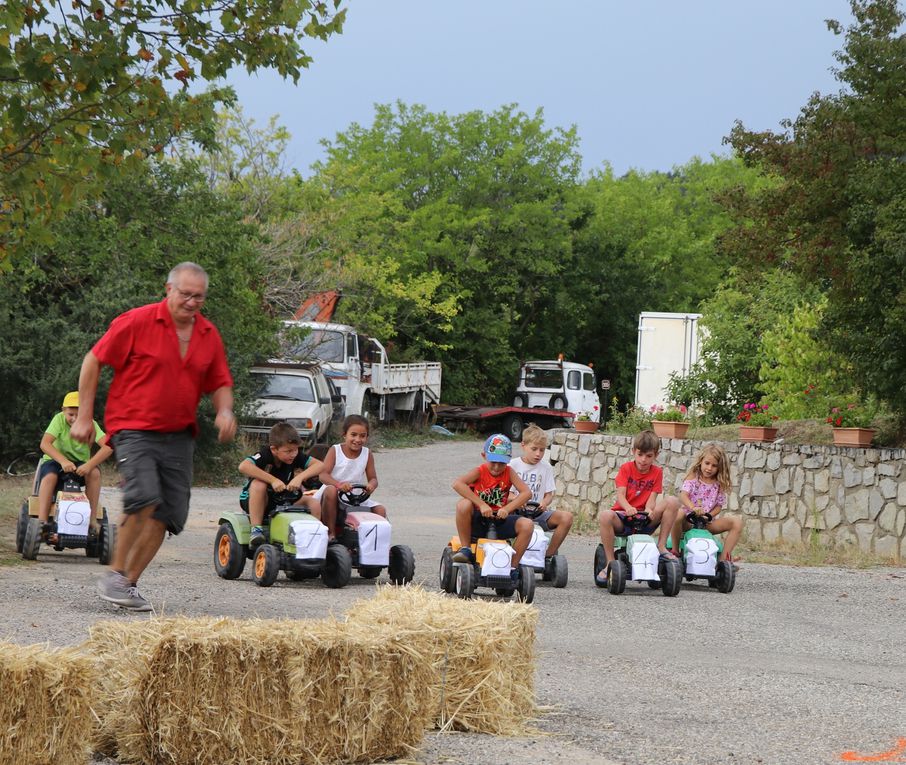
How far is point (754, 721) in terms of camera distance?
6.40 meters

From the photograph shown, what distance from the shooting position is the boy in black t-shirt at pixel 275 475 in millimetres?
10836

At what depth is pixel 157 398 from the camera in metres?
7.82

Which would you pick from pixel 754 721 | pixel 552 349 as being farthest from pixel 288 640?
pixel 552 349

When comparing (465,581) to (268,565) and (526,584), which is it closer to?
(526,584)

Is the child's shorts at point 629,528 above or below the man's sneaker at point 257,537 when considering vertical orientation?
above

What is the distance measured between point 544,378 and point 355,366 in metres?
12.2

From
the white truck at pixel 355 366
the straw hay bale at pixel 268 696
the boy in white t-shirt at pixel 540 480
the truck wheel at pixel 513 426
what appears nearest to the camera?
the straw hay bale at pixel 268 696

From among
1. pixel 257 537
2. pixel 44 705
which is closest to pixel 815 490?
pixel 257 537

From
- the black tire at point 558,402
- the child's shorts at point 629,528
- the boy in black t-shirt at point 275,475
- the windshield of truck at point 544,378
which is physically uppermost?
the windshield of truck at point 544,378

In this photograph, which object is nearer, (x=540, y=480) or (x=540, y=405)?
(x=540, y=480)

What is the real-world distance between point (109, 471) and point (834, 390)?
11.6 m

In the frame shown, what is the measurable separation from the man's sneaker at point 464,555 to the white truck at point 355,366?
2135cm

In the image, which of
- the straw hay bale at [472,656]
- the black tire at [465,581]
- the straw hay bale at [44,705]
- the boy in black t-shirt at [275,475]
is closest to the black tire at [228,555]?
the boy in black t-shirt at [275,475]

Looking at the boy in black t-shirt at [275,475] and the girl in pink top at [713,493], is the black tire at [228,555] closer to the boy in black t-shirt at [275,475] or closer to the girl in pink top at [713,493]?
the boy in black t-shirt at [275,475]
